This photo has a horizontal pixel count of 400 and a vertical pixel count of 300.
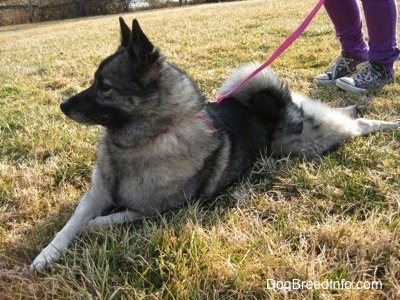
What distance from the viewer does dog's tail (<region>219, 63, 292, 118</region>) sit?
99.4 inches

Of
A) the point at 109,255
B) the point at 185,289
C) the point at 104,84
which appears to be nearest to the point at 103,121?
→ the point at 104,84

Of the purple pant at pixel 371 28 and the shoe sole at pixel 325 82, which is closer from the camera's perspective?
the purple pant at pixel 371 28

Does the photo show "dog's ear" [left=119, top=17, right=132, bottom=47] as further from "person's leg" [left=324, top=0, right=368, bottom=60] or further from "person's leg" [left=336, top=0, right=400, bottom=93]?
"person's leg" [left=324, top=0, right=368, bottom=60]

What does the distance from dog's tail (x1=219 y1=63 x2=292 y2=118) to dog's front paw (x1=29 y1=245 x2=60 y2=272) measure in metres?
1.51

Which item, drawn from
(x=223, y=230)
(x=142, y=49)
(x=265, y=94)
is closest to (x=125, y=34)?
(x=142, y=49)

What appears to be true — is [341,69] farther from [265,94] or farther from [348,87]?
[265,94]

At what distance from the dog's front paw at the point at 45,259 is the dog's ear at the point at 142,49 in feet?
3.23

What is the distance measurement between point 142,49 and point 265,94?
0.99 metres

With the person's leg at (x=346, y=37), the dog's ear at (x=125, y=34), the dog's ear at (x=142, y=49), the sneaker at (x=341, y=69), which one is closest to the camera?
the dog's ear at (x=142, y=49)

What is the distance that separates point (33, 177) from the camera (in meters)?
2.37

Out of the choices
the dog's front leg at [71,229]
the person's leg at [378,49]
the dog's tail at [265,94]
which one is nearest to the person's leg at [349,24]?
the person's leg at [378,49]

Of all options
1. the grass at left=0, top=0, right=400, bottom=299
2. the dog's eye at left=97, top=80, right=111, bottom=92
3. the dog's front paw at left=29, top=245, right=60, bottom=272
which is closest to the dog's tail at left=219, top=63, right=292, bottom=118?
the grass at left=0, top=0, right=400, bottom=299

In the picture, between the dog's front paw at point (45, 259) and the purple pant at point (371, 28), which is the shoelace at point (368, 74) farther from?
the dog's front paw at point (45, 259)

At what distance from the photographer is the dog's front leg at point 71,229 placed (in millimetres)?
1618
